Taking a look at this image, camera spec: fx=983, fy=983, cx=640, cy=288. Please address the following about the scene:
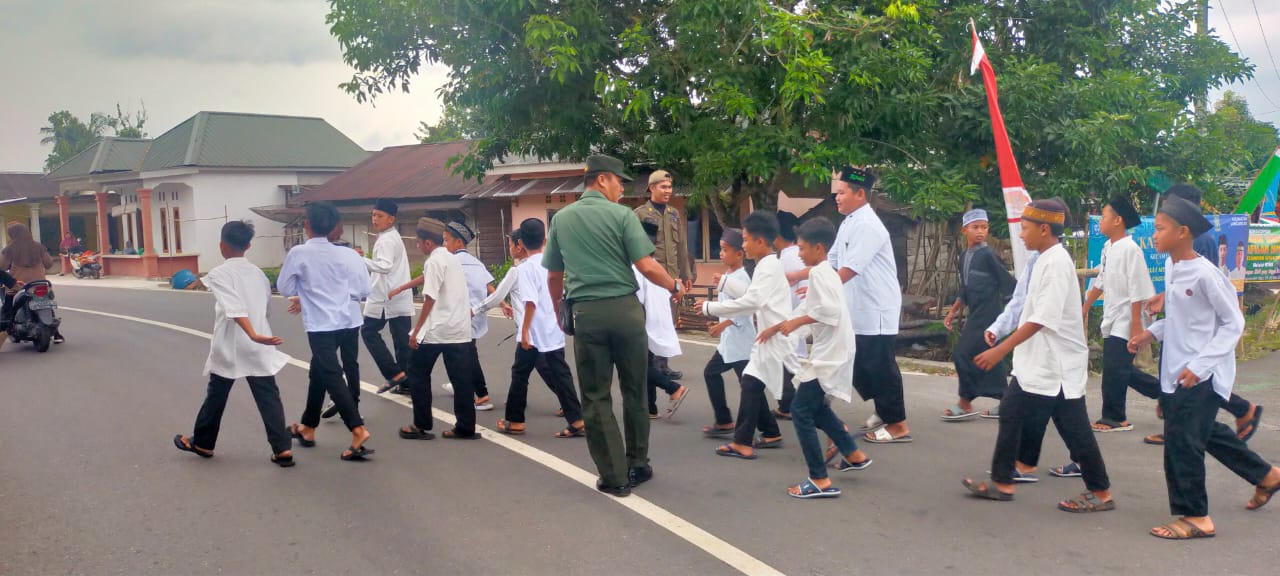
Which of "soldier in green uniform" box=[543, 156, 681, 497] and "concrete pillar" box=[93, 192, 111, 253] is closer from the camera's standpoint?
"soldier in green uniform" box=[543, 156, 681, 497]

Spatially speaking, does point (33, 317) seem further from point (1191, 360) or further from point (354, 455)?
point (1191, 360)

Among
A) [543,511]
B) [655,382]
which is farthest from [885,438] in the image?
[543,511]

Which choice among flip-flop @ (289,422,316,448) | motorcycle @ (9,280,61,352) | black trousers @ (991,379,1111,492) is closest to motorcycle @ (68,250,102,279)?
motorcycle @ (9,280,61,352)

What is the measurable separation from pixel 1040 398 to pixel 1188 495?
→ 31.1 inches

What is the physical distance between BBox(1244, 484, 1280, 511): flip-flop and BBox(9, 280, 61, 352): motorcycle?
1325 cm

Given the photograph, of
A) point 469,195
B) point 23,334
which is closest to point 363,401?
point 23,334

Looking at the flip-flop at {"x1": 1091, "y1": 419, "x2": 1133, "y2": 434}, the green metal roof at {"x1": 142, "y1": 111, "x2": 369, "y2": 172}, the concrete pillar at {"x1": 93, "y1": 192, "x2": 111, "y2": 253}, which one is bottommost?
the flip-flop at {"x1": 1091, "y1": 419, "x2": 1133, "y2": 434}

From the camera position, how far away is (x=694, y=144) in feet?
41.4

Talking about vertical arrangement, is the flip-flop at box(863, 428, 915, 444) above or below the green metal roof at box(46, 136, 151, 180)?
below

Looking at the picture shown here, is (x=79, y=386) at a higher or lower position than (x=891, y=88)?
lower

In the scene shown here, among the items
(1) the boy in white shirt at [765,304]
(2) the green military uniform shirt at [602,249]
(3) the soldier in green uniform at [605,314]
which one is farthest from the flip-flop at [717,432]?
(2) the green military uniform shirt at [602,249]

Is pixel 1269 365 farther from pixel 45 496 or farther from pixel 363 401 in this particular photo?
pixel 45 496

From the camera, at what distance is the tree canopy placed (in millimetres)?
11562

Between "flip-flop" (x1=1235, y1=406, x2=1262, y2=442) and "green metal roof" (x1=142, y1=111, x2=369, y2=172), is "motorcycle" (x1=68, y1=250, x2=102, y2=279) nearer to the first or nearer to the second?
"green metal roof" (x1=142, y1=111, x2=369, y2=172)
